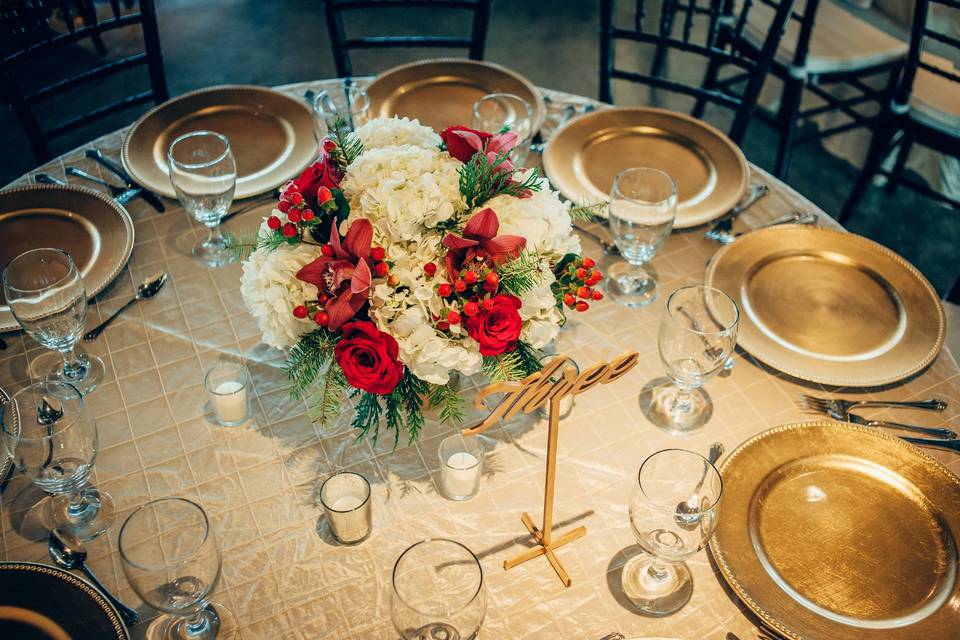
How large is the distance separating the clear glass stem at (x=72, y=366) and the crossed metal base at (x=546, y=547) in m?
0.85

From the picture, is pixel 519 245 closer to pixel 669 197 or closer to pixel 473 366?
pixel 473 366

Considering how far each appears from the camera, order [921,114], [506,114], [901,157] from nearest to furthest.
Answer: [506,114] < [921,114] < [901,157]

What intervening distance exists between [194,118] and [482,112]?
70cm

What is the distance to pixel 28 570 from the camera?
120cm

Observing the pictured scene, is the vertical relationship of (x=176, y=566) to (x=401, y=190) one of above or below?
below

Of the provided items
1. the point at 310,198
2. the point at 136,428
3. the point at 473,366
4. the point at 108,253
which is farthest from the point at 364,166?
the point at 108,253

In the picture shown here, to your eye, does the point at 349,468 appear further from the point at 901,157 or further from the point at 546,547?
the point at 901,157

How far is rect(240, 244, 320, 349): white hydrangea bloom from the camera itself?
46.9 inches

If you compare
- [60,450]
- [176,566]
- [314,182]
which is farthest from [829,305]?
[60,450]

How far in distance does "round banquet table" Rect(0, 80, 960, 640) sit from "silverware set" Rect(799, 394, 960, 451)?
20mm

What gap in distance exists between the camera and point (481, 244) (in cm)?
117

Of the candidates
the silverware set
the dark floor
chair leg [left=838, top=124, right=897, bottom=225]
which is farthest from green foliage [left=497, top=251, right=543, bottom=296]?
the dark floor

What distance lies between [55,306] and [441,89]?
111 cm

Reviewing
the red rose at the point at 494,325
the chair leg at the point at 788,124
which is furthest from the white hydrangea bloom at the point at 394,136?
the chair leg at the point at 788,124
